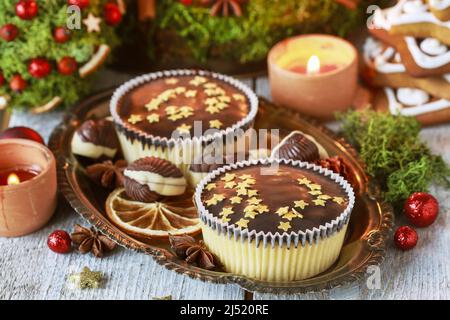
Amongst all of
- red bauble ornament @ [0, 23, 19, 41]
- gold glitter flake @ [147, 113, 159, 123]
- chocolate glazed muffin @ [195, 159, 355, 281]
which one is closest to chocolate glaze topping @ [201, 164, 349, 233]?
chocolate glazed muffin @ [195, 159, 355, 281]

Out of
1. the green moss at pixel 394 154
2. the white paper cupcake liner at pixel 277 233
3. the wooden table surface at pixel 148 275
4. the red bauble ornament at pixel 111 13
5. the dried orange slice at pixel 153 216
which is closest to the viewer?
the white paper cupcake liner at pixel 277 233

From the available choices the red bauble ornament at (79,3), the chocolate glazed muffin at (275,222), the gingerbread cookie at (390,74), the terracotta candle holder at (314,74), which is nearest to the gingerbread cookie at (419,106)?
the gingerbread cookie at (390,74)

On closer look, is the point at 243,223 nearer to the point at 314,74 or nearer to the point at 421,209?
the point at 421,209

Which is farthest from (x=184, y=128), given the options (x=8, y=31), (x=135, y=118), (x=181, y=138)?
(x=8, y=31)

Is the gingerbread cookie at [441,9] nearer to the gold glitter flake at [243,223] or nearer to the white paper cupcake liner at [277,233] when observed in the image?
the white paper cupcake liner at [277,233]
